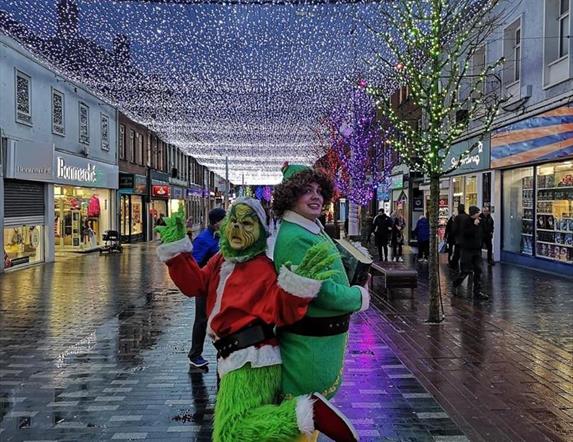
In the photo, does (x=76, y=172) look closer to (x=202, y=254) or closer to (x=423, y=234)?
(x=423, y=234)

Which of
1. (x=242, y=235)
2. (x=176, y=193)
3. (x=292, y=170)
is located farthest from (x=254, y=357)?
(x=176, y=193)

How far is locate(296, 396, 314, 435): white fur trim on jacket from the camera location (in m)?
2.61

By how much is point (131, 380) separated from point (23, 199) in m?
13.4

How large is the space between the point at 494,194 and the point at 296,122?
8.15 m

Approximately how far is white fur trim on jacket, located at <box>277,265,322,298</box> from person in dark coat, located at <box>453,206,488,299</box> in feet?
31.1

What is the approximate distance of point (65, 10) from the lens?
34.6 ft

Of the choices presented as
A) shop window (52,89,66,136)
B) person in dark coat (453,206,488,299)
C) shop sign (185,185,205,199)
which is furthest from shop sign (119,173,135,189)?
shop sign (185,185,205,199)

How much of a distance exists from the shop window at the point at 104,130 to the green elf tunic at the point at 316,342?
→ 24.4 meters

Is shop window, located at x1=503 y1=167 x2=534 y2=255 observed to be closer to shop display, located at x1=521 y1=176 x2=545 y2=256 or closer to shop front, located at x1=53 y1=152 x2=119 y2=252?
shop display, located at x1=521 y1=176 x2=545 y2=256

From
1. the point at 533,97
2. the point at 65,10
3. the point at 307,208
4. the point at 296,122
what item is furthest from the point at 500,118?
the point at 307,208

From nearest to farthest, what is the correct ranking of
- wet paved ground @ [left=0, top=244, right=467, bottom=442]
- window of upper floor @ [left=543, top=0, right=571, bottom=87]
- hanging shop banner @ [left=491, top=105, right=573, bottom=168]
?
wet paved ground @ [left=0, top=244, right=467, bottom=442]
hanging shop banner @ [left=491, top=105, right=573, bottom=168]
window of upper floor @ [left=543, top=0, right=571, bottom=87]

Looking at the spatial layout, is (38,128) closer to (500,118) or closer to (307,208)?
(500,118)

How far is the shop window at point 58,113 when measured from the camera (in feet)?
65.7

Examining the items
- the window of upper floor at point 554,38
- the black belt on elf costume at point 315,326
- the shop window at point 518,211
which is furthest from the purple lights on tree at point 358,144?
the black belt on elf costume at point 315,326
